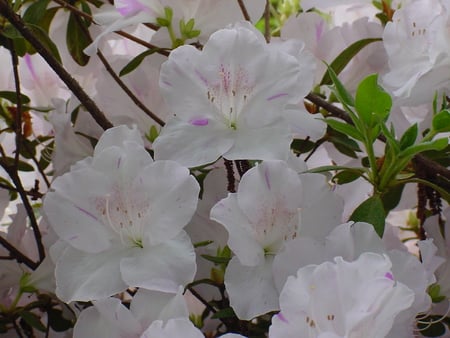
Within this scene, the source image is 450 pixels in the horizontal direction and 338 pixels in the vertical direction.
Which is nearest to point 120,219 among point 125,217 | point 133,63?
point 125,217

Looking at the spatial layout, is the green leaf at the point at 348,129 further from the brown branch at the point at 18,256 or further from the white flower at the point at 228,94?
the brown branch at the point at 18,256

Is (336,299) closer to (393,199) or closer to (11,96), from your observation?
(393,199)

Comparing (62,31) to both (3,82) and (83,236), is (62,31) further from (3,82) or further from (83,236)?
(83,236)

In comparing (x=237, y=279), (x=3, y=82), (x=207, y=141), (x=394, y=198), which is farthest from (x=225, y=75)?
(x=3, y=82)

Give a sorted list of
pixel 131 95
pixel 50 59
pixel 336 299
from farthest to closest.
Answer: pixel 131 95 < pixel 50 59 < pixel 336 299

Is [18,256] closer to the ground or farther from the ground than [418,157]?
closer to the ground

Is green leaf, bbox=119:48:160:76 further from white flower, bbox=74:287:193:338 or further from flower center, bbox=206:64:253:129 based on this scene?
white flower, bbox=74:287:193:338

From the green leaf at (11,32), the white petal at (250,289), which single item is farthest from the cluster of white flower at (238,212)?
the green leaf at (11,32)
